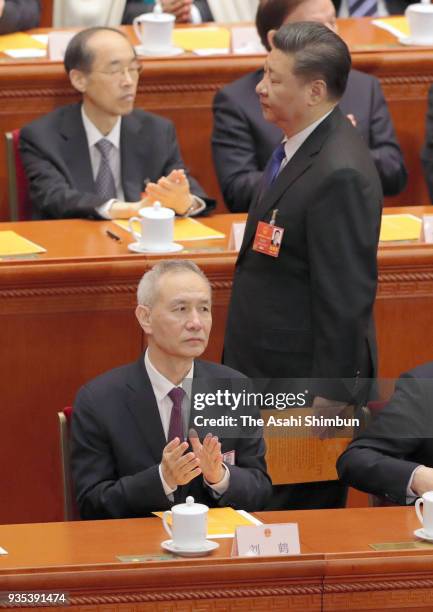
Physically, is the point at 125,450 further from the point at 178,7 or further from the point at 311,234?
the point at 178,7

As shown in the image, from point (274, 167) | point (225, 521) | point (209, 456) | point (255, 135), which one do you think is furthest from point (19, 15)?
point (225, 521)

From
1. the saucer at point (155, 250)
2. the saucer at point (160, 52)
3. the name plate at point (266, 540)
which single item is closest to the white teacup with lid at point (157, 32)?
the saucer at point (160, 52)

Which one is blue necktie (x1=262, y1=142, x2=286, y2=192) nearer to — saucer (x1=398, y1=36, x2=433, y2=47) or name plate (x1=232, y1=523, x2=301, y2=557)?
name plate (x1=232, y1=523, x2=301, y2=557)

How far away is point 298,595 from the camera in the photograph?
252cm

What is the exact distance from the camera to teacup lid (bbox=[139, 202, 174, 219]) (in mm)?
3865

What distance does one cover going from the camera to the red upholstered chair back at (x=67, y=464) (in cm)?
317

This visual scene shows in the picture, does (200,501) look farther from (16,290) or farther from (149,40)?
(149,40)

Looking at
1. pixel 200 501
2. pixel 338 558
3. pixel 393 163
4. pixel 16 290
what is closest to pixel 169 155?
pixel 393 163

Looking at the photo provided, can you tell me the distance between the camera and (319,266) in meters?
3.28

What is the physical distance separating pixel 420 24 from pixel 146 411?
2.32 m

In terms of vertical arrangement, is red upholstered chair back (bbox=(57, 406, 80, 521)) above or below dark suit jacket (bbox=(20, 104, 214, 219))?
below

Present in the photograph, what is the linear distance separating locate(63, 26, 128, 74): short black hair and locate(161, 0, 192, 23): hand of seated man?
0.86m

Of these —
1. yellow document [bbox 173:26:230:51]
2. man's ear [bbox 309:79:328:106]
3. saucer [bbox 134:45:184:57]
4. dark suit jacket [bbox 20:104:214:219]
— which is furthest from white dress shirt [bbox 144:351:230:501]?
yellow document [bbox 173:26:230:51]

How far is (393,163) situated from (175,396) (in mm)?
1569
